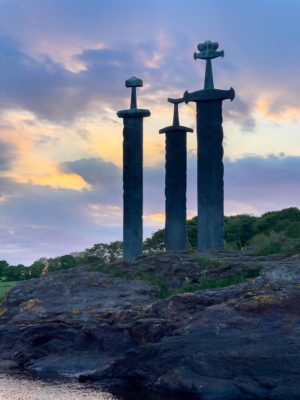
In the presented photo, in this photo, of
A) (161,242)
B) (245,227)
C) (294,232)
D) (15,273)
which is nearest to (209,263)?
(294,232)

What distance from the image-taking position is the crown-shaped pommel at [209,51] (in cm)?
4453

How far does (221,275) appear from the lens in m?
33.7

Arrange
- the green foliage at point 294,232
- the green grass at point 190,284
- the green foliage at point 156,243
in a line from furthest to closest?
1. the green foliage at point 156,243
2. the green foliage at point 294,232
3. the green grass at point 190,284

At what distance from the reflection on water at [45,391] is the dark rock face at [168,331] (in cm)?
152

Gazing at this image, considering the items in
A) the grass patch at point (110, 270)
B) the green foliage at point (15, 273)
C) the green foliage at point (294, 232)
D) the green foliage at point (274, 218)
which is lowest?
the grass patch at point (110, 270)

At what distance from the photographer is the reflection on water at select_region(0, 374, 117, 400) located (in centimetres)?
2158

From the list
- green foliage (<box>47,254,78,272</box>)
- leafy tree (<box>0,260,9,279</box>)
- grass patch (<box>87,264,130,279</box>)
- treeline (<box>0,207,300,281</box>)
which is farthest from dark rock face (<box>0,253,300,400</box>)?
leafy tree (<box>0,260,9,279</box>)

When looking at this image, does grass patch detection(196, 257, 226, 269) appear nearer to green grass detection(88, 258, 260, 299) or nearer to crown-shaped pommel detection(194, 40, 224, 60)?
green grass detection(88, 258, 260, 299)

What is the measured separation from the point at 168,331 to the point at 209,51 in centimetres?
2329

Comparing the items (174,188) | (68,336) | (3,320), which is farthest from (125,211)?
(68,336)

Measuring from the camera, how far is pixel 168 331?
25891mm

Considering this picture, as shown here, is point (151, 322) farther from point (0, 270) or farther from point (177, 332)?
point (0, 270)

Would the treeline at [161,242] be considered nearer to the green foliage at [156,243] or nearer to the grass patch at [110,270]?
the green foliage at [156,243]

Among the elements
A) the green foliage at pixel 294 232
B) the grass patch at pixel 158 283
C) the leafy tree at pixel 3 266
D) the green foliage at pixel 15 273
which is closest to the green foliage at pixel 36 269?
the green foliage at pixel 15 273
